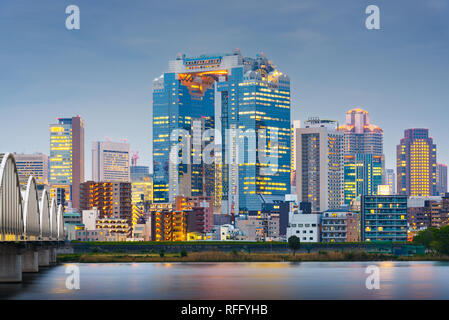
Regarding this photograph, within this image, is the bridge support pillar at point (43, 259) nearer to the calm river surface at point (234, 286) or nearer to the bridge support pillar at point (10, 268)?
the calm river surface at point (234, 286)

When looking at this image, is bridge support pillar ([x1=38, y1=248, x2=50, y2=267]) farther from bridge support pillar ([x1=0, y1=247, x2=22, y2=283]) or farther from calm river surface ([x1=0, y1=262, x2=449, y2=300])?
bridge support pillar ([x1=0, y1=247, x2=22, y2=283])

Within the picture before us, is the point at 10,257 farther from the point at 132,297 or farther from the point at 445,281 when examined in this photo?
the point at 445,281

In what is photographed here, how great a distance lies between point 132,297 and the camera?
11438 centimetres

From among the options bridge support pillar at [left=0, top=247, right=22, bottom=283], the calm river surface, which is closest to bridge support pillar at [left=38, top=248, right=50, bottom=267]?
the calm river surface

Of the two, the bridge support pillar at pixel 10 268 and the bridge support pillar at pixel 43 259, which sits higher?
the bridge support pillar at pixel 10 268

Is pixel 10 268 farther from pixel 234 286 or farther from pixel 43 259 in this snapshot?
pixel 43 259

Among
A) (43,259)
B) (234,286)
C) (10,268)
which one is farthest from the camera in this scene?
(43,259)

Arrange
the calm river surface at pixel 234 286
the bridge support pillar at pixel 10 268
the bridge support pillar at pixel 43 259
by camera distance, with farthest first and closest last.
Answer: the bridge support pillar at pixel 43 259
the bridge support pillar at pixel 10 268
the calm river surface at pixel 234 286

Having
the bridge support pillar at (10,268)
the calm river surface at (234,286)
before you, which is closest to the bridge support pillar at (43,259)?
the calm river surface at (234,286)

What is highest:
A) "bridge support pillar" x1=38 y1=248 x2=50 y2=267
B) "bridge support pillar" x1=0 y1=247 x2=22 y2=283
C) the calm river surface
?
"bridge support pillar" x1=0 y1=247 x2=22 y2=283

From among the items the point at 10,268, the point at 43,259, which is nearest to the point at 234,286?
the point at 10,268
